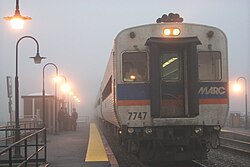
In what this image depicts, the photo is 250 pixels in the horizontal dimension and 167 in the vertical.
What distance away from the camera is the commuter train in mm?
10805

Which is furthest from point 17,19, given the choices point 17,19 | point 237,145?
point 237,145

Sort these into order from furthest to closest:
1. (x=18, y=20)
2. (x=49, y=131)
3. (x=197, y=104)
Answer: (x=49, y=131) < (x=18, y=20) < (x=197, y=104)

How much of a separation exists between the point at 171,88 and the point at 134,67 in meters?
1.06

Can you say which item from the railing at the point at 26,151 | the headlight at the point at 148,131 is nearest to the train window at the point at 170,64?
the headlight at the point at 148,131

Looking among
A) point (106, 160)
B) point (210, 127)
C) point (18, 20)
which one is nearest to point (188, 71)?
point (210, 127)

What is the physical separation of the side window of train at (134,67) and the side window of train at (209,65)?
140cm

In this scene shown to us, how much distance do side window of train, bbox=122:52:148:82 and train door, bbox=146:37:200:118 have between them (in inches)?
11.2

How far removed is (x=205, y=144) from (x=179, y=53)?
2.41 metres

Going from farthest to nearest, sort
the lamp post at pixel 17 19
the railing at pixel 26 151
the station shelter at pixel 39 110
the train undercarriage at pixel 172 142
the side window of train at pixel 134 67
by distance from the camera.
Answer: the station shelter at pixel 39 110 → the lamp post at pixel 17 19 → the side window of train at pixel 134 67 → the train undercarriage at pixel 172 142 → the railing at pixel 26 151

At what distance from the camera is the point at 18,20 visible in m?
12.9

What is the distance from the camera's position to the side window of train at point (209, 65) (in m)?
11.2

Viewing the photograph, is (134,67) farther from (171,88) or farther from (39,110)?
(39,110)

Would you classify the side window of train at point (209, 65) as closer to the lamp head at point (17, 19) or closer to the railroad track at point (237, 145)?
the lamp head at point (17, 19)

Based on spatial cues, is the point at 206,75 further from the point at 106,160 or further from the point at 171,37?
the point at 106,160
